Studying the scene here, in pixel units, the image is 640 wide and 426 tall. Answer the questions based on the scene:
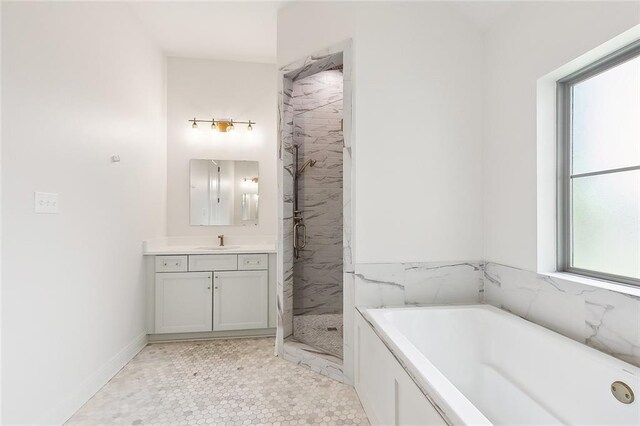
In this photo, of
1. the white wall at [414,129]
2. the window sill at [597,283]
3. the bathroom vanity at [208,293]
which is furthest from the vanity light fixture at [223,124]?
the window sill at [597,283]

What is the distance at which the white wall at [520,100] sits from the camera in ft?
5.41

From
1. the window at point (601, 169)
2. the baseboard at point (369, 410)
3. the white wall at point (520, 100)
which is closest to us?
the window at point (601, 169)

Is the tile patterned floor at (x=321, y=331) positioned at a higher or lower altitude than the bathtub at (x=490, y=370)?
lower

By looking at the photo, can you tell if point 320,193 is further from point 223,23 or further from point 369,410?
point 369,410

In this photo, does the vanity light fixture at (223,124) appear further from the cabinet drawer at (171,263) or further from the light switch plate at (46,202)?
the light switch plate at (46,202)

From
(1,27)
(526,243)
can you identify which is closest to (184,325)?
(1,27)

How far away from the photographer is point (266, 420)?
187 centimetres

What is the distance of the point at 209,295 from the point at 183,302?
0.25 metres

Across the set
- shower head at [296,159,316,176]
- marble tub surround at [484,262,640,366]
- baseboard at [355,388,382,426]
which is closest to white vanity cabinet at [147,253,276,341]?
shower head at [296,159,316,176]

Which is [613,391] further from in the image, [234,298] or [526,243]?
[234,298]

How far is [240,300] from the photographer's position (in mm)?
3115

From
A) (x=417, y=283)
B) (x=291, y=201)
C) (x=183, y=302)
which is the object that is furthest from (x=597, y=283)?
(x=183, y=302)

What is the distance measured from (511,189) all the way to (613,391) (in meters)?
1.19

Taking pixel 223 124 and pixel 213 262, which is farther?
pixel 223 124
